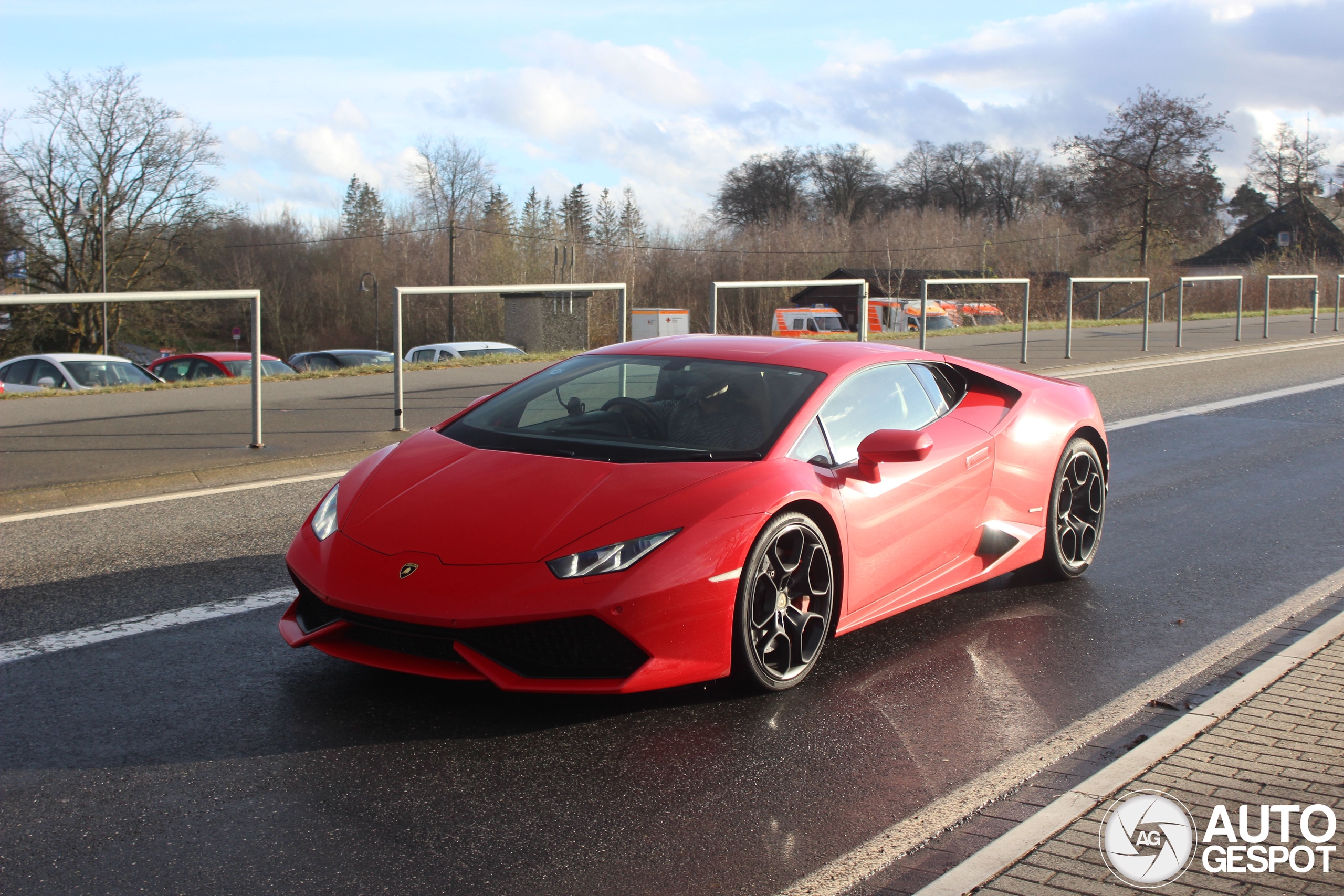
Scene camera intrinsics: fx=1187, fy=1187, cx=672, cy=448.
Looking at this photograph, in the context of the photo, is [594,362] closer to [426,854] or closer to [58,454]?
[426,854]

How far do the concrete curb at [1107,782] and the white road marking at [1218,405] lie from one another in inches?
288

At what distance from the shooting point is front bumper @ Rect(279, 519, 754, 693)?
3682mm

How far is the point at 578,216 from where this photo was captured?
96562 millimetres

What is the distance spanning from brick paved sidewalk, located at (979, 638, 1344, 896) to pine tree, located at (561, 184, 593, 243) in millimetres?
66992

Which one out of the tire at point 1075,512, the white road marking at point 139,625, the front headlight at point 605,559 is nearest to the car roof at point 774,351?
the tire at point 1075,512

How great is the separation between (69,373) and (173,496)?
12057 millimetres

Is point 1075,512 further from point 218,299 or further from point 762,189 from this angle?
point 762,189

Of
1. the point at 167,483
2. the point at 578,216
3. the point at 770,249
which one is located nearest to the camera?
the point at 167,483

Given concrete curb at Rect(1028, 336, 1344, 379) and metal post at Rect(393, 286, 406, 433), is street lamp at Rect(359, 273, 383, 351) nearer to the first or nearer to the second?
concrete curb at Rect(1028, 336, 1344, 379)

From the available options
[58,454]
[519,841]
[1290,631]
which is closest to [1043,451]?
[1290,631]

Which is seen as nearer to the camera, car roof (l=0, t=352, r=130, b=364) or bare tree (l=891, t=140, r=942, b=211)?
car roof (l=0, t=352, r=130, b=364)

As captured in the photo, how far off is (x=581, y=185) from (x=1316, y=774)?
381 ft

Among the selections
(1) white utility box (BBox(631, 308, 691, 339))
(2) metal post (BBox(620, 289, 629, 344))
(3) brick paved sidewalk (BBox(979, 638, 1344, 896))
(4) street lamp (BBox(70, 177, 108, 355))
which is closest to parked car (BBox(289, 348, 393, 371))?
(1) white utility box (BBox(631, 308, 691, 339))

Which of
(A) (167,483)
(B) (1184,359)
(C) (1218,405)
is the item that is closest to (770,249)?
(B) (1184,359)
